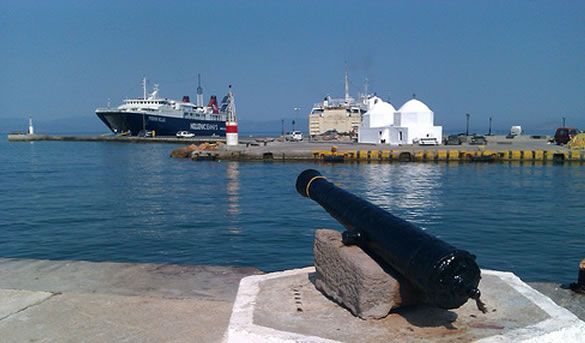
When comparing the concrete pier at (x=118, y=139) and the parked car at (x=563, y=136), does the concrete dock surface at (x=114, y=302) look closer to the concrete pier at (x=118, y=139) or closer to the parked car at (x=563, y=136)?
the parked car at (x=563, y=136)

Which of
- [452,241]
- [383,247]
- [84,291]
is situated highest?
[383,247]

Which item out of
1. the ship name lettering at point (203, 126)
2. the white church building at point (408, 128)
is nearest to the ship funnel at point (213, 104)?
the ship name lettering at point (203, 126)

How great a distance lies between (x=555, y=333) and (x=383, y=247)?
4.14 ft

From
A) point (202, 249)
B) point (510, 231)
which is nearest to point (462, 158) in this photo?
point (510, 231)

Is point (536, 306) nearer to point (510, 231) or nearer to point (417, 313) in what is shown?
point (417, 313)

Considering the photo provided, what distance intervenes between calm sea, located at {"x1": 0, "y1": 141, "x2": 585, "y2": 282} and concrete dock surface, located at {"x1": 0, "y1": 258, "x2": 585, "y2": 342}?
4.71 meters

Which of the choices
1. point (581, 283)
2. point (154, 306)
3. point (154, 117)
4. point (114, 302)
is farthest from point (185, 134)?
point (581, 283)

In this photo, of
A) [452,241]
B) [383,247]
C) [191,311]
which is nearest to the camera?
[383,247]

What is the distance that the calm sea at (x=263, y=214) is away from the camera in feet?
41.1

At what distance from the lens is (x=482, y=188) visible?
26.5 metres

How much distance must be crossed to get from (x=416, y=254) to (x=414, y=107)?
53331 mm

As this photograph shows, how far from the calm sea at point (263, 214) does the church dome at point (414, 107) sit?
1929cm

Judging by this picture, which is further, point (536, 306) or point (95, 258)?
point (95, 258)

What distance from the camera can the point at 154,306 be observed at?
5.26 m
